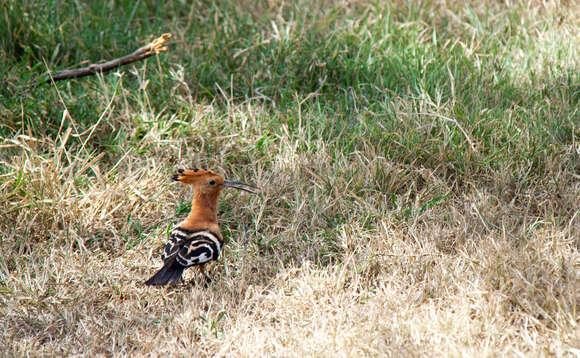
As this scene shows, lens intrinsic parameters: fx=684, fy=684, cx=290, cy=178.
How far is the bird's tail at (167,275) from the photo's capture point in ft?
11.2

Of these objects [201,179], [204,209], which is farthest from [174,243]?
[201,179]

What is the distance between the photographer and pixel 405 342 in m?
3.01

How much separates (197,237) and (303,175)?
986 mm

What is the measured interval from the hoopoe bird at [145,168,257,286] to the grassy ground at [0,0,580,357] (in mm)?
153

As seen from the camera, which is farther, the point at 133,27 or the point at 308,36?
the point at 133,27

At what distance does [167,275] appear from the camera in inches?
136

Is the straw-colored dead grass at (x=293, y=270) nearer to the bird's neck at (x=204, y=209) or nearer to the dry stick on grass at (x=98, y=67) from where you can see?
the bird's neck at (x=204, y=209)

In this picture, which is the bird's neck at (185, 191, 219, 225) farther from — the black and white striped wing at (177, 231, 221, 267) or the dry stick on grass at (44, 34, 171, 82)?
the dry stick on grass at (44, 34, 171, 82)

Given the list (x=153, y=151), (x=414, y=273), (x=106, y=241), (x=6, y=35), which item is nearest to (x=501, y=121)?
(x=414, y=273)

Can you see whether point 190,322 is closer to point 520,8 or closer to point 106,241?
point 106,241

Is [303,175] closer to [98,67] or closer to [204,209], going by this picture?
[204,209]

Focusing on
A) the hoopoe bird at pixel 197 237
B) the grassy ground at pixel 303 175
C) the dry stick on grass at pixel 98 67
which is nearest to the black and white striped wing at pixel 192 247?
the hoopoe bird at pixel 197 237

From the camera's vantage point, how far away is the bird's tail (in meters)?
3.42

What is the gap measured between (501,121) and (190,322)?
2.41 meters
